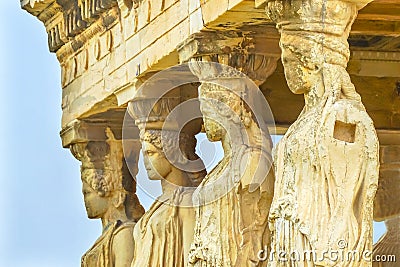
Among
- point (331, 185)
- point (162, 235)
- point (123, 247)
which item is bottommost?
point (123, 247)

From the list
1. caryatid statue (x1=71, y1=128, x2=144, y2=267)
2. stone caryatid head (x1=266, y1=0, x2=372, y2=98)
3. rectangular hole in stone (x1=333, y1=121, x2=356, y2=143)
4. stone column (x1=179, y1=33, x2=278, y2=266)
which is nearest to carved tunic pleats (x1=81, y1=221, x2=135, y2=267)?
caryatid statue (x1=71, y1=128, x2=144, y2=267)

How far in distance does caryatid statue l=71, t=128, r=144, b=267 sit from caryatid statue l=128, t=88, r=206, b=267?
1.91 metres

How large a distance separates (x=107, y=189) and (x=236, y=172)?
4.37 metres

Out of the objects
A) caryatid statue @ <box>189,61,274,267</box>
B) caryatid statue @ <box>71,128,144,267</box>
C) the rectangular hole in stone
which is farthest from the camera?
caryatid statue @ <box>71,128,144,267</box>

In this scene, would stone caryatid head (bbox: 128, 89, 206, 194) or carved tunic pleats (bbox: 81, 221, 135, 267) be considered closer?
stone caryatid head (bbox: 128, 89, 206, 194)

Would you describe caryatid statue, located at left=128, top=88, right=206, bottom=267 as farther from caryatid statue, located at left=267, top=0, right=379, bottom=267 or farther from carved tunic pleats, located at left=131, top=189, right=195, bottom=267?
caryatid statue, located at left=267, top=0, right=379, bottom=267

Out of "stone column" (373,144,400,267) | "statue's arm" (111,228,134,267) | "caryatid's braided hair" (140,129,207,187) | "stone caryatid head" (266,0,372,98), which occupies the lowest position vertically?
"statue's arm" (111,228,134,267)

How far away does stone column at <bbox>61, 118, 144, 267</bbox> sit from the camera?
836 inches

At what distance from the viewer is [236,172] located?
17047mm

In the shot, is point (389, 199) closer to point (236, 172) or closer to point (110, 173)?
point (110, 173)

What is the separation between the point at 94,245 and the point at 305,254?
261 inches

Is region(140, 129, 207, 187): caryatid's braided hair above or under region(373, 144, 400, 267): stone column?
above

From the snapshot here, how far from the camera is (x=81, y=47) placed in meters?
21.2

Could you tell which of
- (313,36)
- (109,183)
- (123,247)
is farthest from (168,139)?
(313,36)
